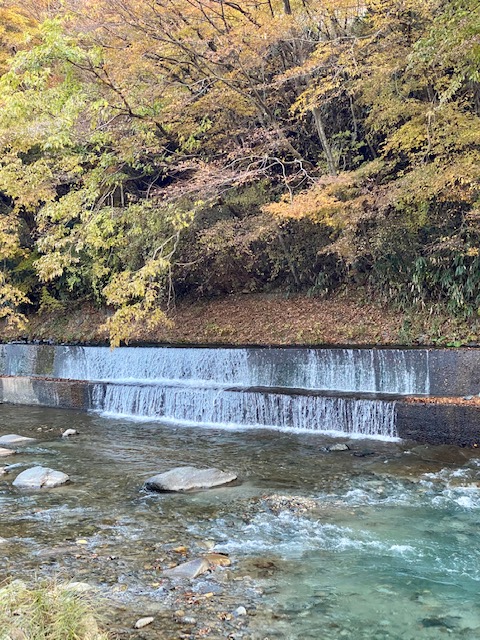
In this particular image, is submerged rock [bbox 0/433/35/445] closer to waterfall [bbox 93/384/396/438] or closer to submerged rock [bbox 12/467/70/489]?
waterfall [bbox 93/384/396/438]

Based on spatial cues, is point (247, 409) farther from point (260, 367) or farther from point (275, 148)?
point (275, 148)

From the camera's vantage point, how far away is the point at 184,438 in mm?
8688

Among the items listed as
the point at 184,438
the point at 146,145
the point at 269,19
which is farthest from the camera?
the point at 146,145

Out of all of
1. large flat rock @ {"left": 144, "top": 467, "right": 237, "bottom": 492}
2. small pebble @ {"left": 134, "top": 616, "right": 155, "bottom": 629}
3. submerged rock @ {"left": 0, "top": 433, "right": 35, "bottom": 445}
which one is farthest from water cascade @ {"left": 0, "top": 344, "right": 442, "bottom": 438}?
small pebble @ {"left": 134, "top": 616, "right": 155, "bottom": 629}

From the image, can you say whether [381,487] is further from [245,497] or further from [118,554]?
[118,554]

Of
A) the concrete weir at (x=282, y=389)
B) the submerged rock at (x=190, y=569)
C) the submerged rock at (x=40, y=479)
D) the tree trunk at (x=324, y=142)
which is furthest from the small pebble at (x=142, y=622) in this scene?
the tree trunk at (x=324, y=142)

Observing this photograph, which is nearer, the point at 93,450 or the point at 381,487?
the point at 381,487

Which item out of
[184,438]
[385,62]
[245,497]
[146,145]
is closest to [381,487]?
[245,497]

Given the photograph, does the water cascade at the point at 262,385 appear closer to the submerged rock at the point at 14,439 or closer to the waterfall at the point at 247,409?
the waterfall at the point at 247,409

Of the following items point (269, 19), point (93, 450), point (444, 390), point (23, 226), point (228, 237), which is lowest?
point (93, 450)

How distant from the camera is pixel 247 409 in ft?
30.6

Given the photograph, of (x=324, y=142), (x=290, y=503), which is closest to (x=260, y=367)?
(x=324, y=142)

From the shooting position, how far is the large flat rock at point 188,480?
237 inches

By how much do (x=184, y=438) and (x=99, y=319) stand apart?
8.37 m
